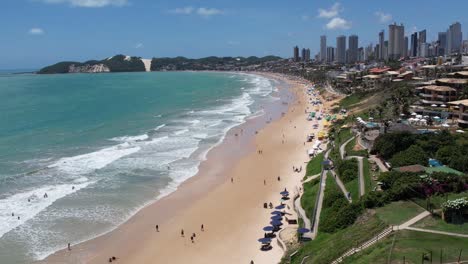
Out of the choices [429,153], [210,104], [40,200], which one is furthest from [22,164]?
[210,104]

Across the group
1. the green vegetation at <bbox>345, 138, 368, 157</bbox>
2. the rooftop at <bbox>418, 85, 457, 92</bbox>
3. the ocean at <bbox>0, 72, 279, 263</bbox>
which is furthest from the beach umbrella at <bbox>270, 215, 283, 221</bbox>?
the rooftop at <bbox>418, 85, 457, 92</bbox>

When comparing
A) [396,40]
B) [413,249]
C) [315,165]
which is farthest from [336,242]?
[396,40]

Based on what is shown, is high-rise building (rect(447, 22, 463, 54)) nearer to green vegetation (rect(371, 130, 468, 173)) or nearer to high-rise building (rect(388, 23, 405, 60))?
high-rise building (rect(388, 23, 405, 60))

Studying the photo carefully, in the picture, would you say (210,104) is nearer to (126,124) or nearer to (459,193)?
(126,124)

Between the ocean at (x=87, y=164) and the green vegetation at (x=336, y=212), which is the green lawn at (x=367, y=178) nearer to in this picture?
the green vegetation at (x=336, y=212)

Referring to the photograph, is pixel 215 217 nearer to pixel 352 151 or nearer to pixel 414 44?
pixel 352 151

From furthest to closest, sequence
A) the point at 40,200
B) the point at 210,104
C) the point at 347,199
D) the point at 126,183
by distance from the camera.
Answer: the point at 210,104 → the point at 126,183 → the point at 40,200 → the point at 347,199

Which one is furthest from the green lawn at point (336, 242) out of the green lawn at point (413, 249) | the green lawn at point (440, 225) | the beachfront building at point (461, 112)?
the beachfront building at point (461, 112)

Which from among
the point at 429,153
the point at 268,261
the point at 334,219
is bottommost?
the point at 268,261
